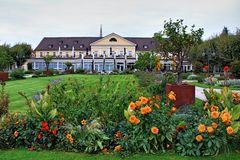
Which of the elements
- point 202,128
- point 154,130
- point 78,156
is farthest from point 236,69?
point 78,156

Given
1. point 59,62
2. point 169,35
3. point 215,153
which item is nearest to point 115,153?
point 215,153

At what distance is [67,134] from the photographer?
5.34 m

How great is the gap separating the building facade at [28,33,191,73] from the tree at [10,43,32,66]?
75.1 inches

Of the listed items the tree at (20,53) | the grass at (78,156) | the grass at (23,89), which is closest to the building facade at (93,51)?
A: the tree at (20,53)

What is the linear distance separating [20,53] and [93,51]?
19.3m

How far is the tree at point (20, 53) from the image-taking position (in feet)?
230

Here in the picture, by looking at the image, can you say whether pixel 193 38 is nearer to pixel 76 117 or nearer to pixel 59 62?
pixel 76 117

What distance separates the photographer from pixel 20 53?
70.4m

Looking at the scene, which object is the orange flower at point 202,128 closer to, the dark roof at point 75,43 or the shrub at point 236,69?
the shrub at point 236,69

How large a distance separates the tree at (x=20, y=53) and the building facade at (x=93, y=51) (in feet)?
6.25

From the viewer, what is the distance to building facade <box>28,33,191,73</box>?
70.2 metres

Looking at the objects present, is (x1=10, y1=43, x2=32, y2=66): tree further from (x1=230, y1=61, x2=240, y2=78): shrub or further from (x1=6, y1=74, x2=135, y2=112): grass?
(x1=230, y1=61, x2=240, y2=78): shrub

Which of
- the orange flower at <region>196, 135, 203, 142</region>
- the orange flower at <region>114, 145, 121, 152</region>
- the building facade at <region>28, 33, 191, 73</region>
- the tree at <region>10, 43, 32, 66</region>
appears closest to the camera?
the orange flower at <region>196, 135, 203, 142</region>

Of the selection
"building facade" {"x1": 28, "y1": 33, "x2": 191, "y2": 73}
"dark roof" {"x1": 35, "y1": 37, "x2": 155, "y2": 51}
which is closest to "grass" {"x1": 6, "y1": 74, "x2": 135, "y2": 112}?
"building facade" {"x1": 28, "y1": 33, "x2": 191, "y2": 73}
